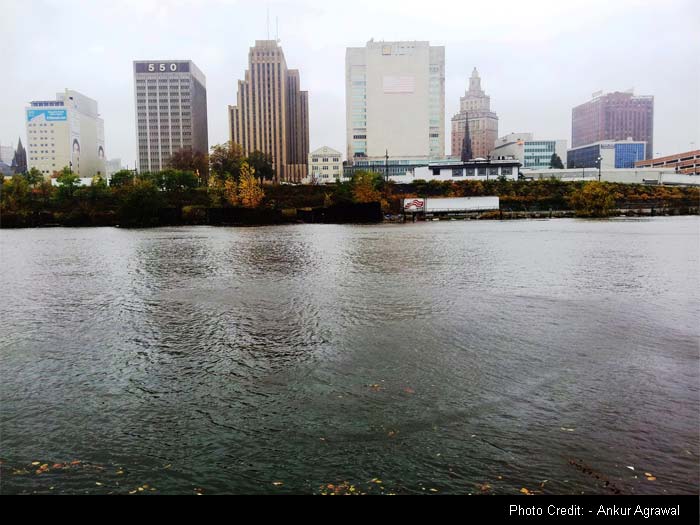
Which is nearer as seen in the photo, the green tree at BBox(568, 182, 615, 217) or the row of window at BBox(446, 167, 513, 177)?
the green tree at BBox(568, 182, 615, 217)

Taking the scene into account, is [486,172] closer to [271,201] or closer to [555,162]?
[271,201]

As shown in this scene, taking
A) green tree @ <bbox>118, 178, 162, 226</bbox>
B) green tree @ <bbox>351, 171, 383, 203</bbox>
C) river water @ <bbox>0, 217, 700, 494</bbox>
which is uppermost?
green tree @ <bbox>351, 171, 383, 203</bbox>

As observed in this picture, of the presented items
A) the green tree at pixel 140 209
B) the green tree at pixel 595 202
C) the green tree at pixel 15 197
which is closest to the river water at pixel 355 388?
the green tree at pixel 140 209

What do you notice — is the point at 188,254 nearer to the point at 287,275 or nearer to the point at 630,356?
the point at 287,275

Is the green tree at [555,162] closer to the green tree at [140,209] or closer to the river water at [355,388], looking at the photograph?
the green tree at [140,209]

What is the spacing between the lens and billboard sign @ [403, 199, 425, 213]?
A: 77562 millimetres

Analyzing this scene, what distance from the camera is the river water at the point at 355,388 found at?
215 inches

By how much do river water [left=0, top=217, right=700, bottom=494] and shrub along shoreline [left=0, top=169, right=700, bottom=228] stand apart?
5803cm

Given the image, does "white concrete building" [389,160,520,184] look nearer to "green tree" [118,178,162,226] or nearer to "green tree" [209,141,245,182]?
"green tree" [209,141,245,182]

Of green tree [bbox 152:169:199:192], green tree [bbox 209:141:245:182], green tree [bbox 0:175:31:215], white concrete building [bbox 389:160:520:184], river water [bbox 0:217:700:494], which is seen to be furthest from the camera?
green tree [bbox 209:141:245:182]

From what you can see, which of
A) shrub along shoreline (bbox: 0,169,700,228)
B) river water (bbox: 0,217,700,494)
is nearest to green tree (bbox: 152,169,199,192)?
shrub along shoreline (bbox: 0,169,700,228)
